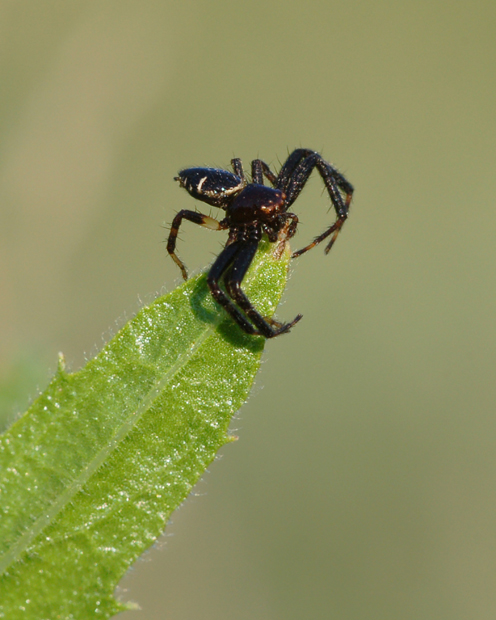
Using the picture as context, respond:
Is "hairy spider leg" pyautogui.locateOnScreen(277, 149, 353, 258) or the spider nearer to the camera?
the spider

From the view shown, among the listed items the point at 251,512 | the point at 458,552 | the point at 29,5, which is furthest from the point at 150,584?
the point at 29,5

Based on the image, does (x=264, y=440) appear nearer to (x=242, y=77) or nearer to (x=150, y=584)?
(x=150, y=584)

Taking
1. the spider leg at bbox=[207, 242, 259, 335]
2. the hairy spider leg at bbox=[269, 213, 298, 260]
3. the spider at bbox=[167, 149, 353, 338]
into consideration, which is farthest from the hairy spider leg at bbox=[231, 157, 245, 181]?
the spider leg at bbox=[207, 242, 259, 335]

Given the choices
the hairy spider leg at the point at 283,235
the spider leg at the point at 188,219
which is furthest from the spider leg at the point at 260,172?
the hairy spider leg at the point at 283,235

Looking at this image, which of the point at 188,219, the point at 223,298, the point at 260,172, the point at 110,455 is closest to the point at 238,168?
the point at 260,172

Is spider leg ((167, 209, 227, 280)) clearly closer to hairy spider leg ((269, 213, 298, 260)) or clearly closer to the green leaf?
hairy spider leg ((269, 213, 298, 260))

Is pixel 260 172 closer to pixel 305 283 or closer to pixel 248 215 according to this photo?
pixel 248 215
